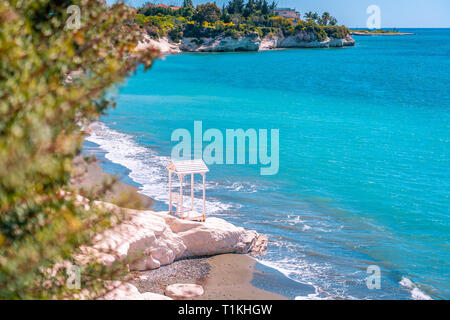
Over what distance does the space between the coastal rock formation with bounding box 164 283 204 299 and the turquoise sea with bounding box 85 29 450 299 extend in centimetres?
252

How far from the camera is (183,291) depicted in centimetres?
1129

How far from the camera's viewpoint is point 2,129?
3781 mm

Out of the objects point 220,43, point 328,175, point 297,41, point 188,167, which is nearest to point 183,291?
point 188,167

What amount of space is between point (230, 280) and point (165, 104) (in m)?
35.4

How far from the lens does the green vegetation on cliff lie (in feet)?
427

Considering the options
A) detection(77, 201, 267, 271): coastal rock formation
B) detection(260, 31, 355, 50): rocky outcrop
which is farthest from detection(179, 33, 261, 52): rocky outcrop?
detection(77, 201, 267, 271): coastal rock formation

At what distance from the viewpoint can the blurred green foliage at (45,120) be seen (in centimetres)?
382

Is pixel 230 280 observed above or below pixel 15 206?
below

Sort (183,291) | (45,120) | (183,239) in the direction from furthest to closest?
(183,239)
(183,291)
(45,120)

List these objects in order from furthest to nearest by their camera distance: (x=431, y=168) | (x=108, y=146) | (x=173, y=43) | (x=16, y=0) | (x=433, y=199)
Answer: (x=173, y=43) → (x=108, y=146) → (x=431, y=168) → (x=433, y=199) → (x=16, y=0)
